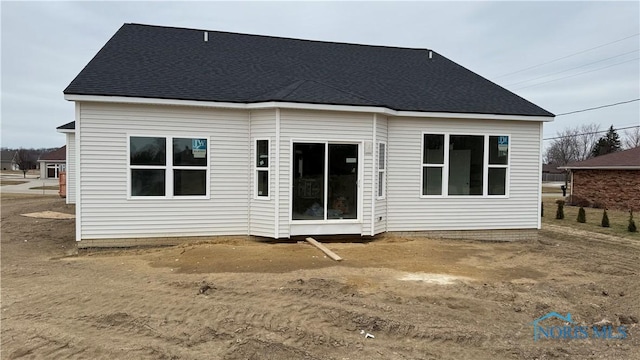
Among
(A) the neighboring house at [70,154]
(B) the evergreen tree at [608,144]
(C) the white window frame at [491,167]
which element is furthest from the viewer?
(B) the evergreen tree at [608,144]

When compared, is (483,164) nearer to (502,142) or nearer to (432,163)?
(502,142)

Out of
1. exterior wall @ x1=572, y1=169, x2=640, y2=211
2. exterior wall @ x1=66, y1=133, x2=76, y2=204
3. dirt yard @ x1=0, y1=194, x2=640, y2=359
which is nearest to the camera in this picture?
dirt yard @ x1=0, y1=194, x2=640, y2=359

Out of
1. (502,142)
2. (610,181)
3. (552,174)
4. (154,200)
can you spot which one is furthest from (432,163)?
(552,174)

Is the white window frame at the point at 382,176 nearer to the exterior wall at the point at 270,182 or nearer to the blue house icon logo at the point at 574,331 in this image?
the exterior wall at the point at 270,182

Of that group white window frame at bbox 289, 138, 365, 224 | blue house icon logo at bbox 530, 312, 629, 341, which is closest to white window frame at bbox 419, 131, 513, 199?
white window frame at bbox 289, 138, 365, 224

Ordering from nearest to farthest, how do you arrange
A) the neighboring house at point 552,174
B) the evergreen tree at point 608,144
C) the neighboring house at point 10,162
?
1. the evergreen tree at point 608,144
2. the neighboring house at point 552,174
3. the neighboring house at point 10,162

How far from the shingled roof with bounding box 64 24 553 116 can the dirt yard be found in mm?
3571

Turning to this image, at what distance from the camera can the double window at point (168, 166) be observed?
1001 centimetres

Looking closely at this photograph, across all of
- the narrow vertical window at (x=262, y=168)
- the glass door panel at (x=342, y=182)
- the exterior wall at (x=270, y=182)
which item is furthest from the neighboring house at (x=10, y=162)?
the glass door panel at (x=342, y=182)

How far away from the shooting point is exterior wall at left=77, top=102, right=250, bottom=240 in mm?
9750

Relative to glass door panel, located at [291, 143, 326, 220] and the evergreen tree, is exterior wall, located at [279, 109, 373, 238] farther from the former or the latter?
the evergreen tree

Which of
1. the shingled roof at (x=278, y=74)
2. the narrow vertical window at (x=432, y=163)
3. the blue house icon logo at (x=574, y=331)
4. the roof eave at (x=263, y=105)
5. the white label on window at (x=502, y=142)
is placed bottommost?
the blue house icon logo at (x=574, y=331)

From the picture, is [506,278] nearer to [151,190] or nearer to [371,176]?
[371,176]

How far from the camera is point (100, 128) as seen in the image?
973 centimetres
